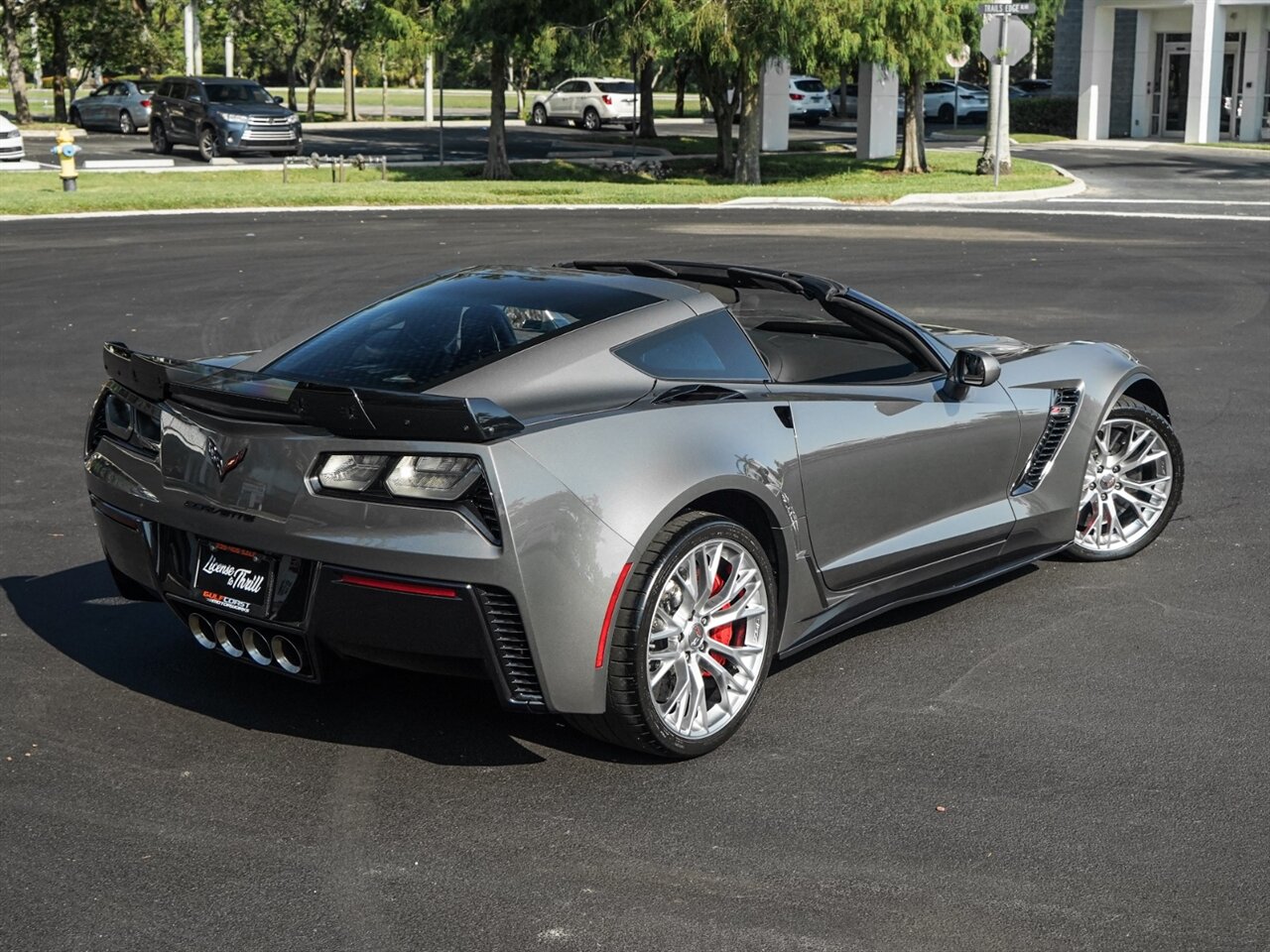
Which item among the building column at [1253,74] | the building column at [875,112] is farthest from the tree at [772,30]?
the building column at [1253,74]


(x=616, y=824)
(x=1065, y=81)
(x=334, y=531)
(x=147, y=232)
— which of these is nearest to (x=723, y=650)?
(x=616, y=824)

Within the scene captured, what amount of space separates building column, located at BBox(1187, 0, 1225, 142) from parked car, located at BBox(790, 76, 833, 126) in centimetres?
1677

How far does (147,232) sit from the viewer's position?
23.1 meters

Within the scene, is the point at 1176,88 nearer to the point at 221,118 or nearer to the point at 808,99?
the point at 808,99

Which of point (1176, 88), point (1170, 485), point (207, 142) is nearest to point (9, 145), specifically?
point (207, 142)

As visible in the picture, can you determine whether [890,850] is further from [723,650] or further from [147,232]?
[147,232]

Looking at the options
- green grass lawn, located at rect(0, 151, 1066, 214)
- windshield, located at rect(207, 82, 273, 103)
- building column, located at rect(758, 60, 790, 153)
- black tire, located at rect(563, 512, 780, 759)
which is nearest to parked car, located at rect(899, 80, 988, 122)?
building column, located at rect(758, 60, 790, 153)

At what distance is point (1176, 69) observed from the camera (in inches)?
2098

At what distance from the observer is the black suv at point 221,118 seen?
39844mm

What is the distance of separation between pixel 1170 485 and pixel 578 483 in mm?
3809

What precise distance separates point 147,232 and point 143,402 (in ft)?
61.6

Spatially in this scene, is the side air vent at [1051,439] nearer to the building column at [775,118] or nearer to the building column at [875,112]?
the building column at [875,112]

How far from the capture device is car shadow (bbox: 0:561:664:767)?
5.18m

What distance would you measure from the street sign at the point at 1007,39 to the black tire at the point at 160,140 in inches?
882
